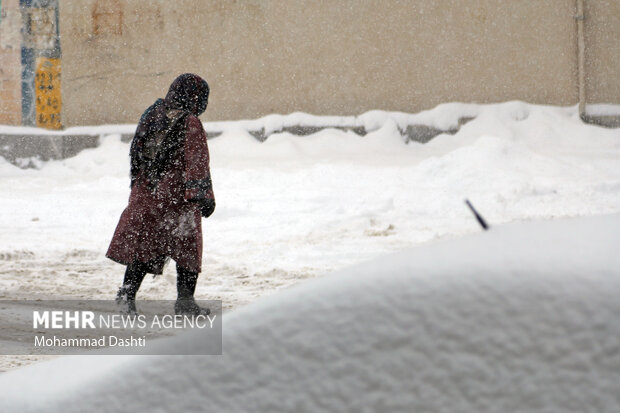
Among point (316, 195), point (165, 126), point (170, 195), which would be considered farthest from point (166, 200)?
point (316, 195)

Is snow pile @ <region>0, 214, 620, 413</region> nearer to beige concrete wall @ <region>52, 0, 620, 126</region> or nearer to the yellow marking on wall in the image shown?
beige concrete wall @ <region>52, 0, 620, 126</region>

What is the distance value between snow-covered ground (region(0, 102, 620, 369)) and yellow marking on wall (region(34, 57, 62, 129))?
771 mm

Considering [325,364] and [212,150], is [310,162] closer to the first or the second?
[212,150]

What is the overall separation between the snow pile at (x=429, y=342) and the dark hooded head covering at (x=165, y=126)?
3.16 m

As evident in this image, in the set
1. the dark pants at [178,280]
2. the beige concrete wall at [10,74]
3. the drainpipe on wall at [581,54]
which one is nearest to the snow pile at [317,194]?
the drainpipe on wall at [581,54]

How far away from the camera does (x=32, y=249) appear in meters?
7.09

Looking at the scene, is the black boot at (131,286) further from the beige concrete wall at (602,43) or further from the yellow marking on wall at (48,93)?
the yellow marking on wall at (48,93)

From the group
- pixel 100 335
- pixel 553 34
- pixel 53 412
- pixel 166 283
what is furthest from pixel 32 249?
pixel 553 34

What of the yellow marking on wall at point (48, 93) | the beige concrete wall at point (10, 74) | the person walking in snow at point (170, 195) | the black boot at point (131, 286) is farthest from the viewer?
the yellow marking on wall at point (48, 93)

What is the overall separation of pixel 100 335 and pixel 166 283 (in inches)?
52.7

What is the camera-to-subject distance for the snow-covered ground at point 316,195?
6.30 meters

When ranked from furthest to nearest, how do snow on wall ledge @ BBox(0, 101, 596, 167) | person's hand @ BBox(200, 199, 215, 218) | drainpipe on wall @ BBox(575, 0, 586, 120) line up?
snow on wall ledge @ BBox(0, 101, 596, 167), drainpipe on wall @ BBox(575, 0, 586, 120), person's hand @ BBox(200, 199, 215, 218)

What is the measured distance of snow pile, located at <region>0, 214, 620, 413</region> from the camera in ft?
3.84

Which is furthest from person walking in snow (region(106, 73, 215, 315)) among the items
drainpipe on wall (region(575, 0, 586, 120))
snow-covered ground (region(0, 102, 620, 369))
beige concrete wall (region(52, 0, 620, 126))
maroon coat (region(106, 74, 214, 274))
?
drainpipe on wall (region(575, 0, 586, 120))
